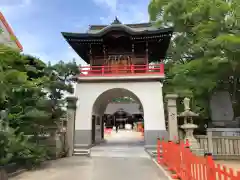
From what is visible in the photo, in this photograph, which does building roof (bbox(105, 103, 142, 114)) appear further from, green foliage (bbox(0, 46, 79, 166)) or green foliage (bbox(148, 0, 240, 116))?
green foliage (bbox(0, 46, 79, 166))

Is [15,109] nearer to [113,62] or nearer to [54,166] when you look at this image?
[54,166]

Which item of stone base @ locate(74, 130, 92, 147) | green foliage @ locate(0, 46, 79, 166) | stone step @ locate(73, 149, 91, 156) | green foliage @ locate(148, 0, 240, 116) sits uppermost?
green foliage @ locate(148, 0, 240, 116)

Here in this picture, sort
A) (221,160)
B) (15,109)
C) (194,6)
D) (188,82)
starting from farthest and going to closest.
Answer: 1. (194,6)
2. (188,82)
3. (221,160)
4. (15,109)

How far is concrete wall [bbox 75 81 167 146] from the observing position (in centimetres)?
1253

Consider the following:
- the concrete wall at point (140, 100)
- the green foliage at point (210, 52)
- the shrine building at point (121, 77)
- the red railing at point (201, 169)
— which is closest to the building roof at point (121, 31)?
the shrine building at point (121, 77)

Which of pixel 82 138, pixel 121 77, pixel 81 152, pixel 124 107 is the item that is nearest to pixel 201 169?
pixel 81 152

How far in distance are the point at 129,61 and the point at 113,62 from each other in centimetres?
124

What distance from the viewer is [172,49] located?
59.7ft

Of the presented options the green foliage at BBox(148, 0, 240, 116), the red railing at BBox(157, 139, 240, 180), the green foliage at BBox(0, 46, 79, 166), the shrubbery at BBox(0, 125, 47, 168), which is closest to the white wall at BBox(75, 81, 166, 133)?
the green foliage at BBox(148, 0, 240, 116)

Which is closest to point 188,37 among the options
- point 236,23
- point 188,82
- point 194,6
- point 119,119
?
point 194,6

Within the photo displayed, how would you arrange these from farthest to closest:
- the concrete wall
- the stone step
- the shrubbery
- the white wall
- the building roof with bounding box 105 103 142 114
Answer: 1. the building roof with bounding box 105 103 142 114
2. the white wall
3. the concrete wall
4. the stone step
5. the shrubbery

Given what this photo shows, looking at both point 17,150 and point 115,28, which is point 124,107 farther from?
point 17,150

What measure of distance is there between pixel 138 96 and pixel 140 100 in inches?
11.3

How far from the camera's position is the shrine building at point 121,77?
12.7 metres
